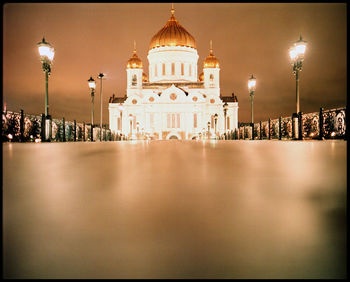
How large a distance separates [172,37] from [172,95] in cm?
1455

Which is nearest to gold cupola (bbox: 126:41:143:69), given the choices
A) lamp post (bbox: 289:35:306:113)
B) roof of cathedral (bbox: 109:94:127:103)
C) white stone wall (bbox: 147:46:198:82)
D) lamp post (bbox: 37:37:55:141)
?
white stone wall (bbox: 147:46:198:82)

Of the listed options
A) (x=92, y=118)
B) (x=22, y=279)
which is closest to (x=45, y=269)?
(x=22, y=279)

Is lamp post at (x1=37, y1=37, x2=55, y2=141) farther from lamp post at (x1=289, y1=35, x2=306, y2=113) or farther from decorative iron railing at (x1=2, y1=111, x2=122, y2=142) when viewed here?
lamp post at (x1=289, y1=35, x2=306, y2=113)

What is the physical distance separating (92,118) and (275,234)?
21.5 metres

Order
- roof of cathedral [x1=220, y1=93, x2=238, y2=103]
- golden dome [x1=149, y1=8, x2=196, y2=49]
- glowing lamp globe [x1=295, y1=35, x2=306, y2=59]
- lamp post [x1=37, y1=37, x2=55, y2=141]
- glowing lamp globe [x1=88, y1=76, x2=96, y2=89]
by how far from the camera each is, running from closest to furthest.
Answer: glowing lamp globe [x1=295, y1=35, x2=306, y2=59] < lamp post [x1=37, y1=37, x2=55, y2=141] < glowing lamp globe [x1=88, y1=76, x2=96, y2=89] < golden dome [x1=149, y1=8, x2=196, y2=49] < roof of cathedral [x1=220, y1=93, x2=238, y2=103]

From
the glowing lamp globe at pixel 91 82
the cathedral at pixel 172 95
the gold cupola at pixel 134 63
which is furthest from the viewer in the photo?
the gold cupola at pixel 134 63

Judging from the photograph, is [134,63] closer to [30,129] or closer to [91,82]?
[91,82]

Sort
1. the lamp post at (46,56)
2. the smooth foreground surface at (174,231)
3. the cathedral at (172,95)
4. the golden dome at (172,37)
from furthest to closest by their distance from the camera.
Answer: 1. the golden dome at (172,37)
2. the cathedral at (172,95)
3. the lamp post at (46,56)
4. the smooth foreground surface at (174,231)

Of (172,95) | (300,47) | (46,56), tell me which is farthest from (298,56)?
(172,95)

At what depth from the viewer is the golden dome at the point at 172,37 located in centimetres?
6812

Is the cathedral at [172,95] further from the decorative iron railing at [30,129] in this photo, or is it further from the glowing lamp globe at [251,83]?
the decorative iron railing at [30,129]

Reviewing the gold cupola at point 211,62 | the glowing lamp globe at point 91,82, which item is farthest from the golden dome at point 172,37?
the glowing lamp globe at point 91,82

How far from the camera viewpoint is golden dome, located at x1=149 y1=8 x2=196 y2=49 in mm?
68125

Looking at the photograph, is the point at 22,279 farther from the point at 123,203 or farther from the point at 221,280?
the point at 221,280
